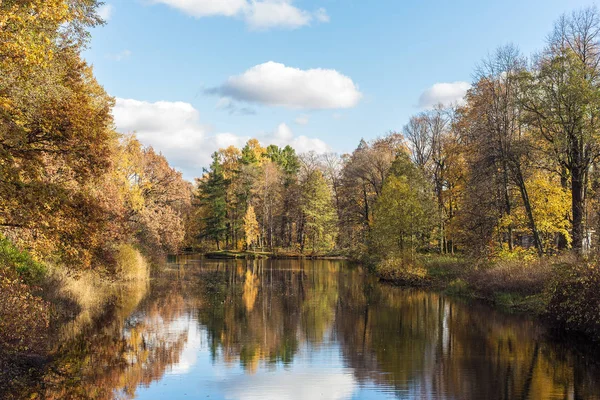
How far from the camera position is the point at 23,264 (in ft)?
61.3

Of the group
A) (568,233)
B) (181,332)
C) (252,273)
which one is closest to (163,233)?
(252,273)

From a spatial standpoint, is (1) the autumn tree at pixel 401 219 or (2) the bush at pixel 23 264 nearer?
(2) the bush at pixel 23 264

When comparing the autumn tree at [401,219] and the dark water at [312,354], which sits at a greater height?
the autumn tree at [401,219]

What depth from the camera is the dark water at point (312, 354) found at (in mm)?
12742

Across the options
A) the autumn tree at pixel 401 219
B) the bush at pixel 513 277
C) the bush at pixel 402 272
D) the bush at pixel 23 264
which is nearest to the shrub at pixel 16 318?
the bush at pixel 23 264

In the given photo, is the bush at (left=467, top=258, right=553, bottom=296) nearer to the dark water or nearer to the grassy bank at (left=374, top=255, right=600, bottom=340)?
the grassy bank at (left=374, top=255, right=600, bottom=340)

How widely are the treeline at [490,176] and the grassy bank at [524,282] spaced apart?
4.81 ft

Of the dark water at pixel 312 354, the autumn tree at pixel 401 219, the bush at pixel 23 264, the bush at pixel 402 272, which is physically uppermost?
the autumn tree at pixel 401 219

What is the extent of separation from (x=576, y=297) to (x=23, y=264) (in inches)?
761

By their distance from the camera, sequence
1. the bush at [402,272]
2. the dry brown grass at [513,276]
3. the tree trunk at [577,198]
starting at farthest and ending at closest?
the bush at [402,272]
the tree trunk at [577,198]
the dry brown grass at [513,276]

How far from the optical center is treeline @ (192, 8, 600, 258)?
85.3 ft

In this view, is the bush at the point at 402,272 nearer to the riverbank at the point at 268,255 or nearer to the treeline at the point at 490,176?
the treeline at the point at 490,176

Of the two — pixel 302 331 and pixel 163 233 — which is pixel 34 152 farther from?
pixel 163 233

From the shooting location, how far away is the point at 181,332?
19.8 m
